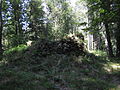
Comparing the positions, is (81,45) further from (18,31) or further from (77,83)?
(18,31)

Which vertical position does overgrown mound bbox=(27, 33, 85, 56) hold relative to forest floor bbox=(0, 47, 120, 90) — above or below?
above

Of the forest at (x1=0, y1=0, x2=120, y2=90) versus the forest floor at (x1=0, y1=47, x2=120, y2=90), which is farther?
the forest at (x1=0, y1=0, x2=120, y2=90)

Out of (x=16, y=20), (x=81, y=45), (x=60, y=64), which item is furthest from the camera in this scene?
(x=16, y=20)

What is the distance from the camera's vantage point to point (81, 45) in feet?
33.7

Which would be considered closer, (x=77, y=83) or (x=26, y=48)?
(x=77, y=83)

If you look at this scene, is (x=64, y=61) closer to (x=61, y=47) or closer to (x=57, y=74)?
(x=61, y=47)

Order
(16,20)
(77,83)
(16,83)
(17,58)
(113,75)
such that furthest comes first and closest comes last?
(16,20), (17,58), (113,75), (77,83), (16,83)

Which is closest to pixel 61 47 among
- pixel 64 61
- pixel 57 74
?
pixel 64 61

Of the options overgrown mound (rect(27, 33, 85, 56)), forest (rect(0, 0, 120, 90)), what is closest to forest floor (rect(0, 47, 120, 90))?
forest (rect(0, 0, 120, 90))

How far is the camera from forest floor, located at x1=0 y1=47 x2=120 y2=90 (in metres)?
5.10

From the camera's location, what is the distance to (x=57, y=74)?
666 cm

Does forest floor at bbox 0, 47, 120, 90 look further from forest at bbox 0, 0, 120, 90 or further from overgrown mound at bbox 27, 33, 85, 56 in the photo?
overgrown mound at bbox 27, 33, 85, 56

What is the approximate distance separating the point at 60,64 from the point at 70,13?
26591mm

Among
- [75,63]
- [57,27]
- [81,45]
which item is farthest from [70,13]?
[75,63]
